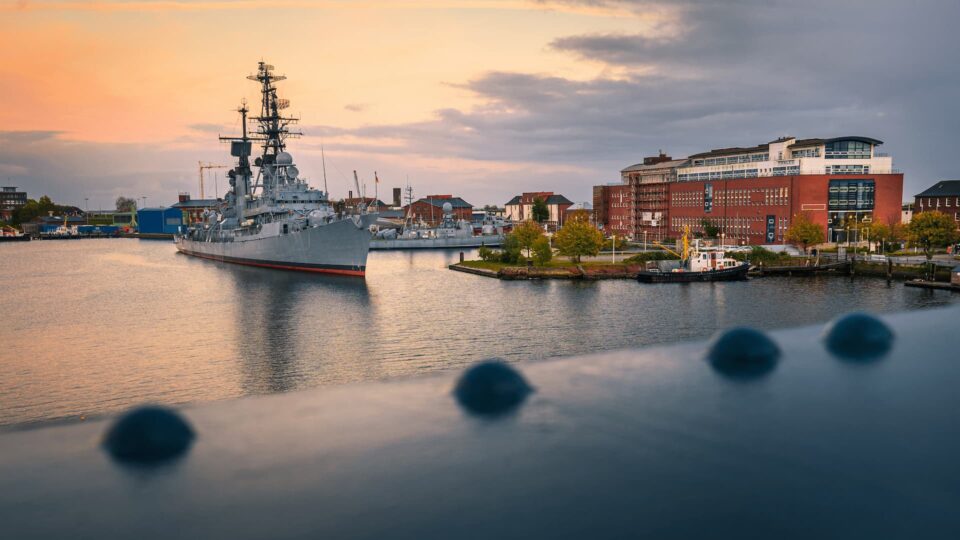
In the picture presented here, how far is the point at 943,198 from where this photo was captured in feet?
325

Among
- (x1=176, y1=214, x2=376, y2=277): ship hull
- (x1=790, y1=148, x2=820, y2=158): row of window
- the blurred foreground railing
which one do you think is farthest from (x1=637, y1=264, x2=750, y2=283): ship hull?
the blurred foreground railing

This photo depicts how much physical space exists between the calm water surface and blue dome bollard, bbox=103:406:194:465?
1529 centimetres

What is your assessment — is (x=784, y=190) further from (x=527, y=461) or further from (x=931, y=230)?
(x=527, y=461)

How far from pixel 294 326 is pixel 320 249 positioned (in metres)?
30.8

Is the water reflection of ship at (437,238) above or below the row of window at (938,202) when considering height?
below

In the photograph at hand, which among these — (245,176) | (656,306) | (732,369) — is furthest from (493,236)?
(732,369)

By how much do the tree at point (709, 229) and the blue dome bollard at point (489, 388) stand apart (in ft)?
297

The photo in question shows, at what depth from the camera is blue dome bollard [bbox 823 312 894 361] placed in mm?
13297

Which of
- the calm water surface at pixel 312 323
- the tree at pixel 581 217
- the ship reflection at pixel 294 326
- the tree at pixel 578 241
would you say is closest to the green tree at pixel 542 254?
the tree at pixel 578 241

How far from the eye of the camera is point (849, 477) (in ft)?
24.7

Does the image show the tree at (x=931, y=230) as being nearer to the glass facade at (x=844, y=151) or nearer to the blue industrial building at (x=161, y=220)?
the glass facade at (x=844, y=151)

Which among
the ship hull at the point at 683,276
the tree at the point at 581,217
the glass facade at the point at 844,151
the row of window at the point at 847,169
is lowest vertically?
the ship hull at the point at 683,276

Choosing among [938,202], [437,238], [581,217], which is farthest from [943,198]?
[437,238]

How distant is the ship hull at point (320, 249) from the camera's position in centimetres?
6562
